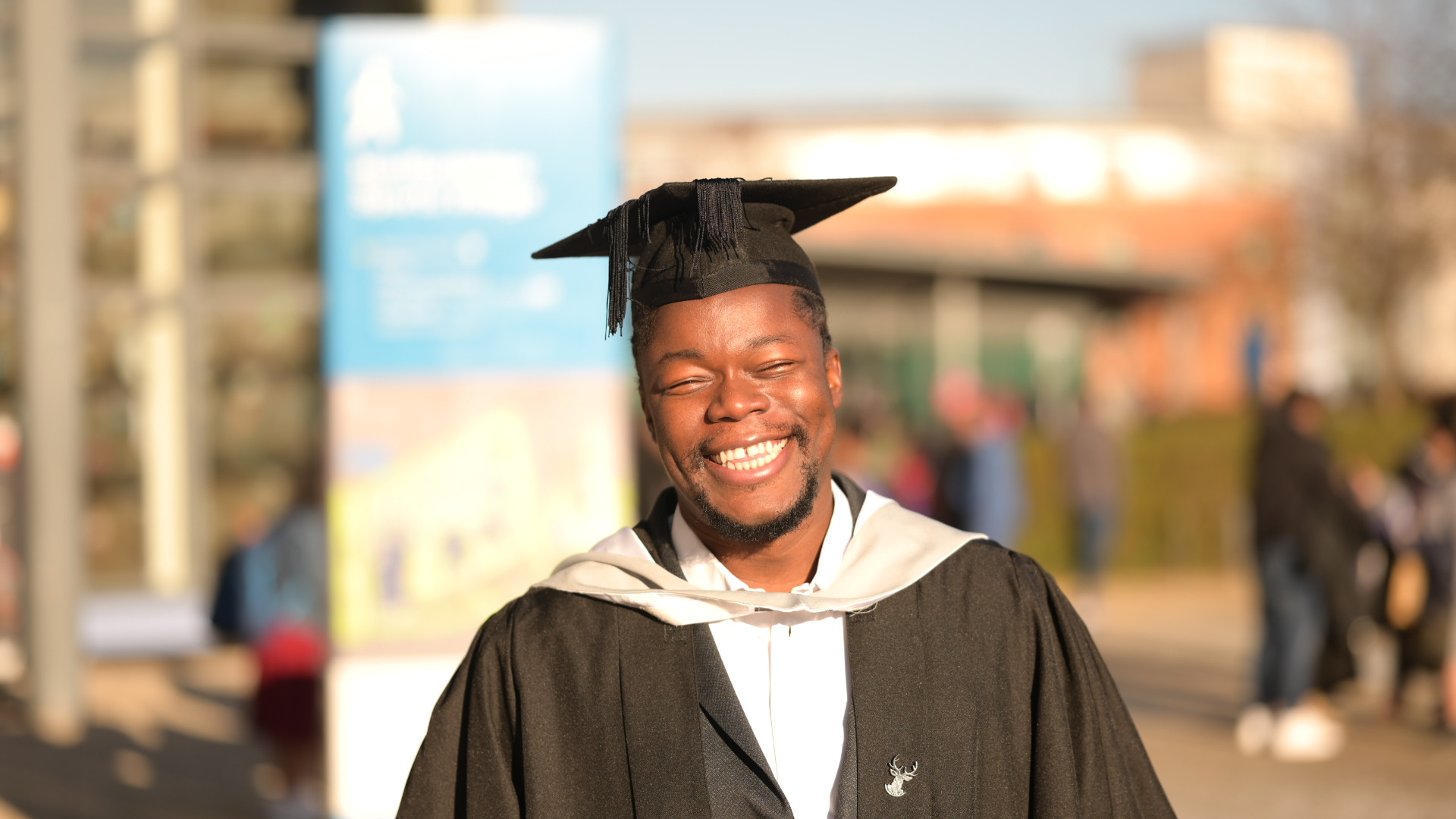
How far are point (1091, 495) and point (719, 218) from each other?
10684 mm

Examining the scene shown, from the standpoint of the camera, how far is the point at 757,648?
2.50m

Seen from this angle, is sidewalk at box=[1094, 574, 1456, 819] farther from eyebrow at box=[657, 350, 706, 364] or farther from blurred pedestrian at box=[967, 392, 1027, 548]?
eyebrow at box=[657, 350, 706, 364]

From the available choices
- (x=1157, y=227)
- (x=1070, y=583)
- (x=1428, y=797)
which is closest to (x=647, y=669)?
(x=1428, y=797)

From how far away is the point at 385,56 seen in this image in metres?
5.90

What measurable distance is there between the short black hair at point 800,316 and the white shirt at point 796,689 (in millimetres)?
381

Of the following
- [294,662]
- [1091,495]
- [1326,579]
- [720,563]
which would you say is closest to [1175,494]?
[1091,495]

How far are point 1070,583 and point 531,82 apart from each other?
37.1ft

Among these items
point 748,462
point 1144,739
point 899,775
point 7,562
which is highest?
point 748,462

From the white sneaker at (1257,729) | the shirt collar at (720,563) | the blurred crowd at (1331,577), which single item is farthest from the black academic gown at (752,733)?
the white sneaker at (1257,729)

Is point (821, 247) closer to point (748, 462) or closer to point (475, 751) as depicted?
point (748, 462)

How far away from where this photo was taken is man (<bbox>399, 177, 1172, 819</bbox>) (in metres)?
2.40

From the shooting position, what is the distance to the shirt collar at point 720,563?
2.57 m

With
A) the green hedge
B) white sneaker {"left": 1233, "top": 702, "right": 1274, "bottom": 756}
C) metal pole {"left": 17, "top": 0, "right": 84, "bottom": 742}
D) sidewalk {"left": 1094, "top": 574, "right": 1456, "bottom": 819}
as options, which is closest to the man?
sidewalk {"left": 1094, "top": 574, "right": 1456, "bottom": 819}

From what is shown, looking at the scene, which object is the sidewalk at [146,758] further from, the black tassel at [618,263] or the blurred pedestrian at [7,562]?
the black tassel at [618,263]
